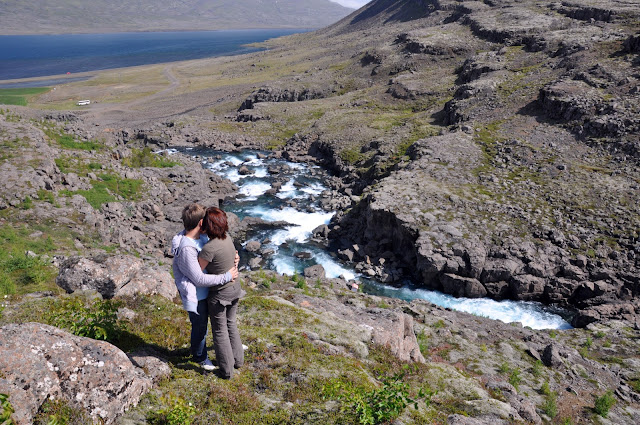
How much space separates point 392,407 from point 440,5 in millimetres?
186800

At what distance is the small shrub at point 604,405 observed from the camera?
15.2m

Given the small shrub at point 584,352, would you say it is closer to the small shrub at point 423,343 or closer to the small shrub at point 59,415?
the small shrub at point 423,343

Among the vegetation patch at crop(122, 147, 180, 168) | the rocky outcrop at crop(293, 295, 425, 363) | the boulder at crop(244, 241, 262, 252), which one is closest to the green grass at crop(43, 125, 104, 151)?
the vegetation patch at crop(122, 147, 180, 168)

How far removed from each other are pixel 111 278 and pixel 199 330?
17.2ft

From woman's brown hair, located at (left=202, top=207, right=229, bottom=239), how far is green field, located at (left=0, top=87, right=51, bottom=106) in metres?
132

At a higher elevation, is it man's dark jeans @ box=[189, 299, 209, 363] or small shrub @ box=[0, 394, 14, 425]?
small shrub @ box=[0, 394, 14, 425]

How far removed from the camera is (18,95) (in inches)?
4702

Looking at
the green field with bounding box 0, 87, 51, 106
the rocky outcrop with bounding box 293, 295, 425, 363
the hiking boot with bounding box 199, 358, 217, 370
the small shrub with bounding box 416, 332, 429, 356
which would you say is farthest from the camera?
the green field with bounding box 0, 87, 51, 106

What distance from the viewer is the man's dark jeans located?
895 centimetres

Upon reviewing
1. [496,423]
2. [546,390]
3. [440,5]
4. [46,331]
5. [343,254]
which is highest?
[440,5]

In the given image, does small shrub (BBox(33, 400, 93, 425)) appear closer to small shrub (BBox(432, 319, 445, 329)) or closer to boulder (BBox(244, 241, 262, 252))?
small shrub (BBox(432, 319, 445, 329))

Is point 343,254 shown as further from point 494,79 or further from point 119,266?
point 494,79

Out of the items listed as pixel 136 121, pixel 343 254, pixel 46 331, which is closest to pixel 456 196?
pixel 343 254

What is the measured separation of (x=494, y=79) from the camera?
64125mm
